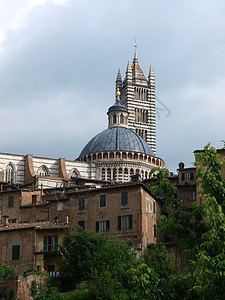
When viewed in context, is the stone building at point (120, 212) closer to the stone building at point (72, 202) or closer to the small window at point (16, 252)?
the stone building at point (72, 202)

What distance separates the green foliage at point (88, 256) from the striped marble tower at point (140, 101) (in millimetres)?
72202

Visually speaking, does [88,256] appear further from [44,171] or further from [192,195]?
[44,171]

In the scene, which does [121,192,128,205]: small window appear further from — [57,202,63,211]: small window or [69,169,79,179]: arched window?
[69,169,79,179]: arched window

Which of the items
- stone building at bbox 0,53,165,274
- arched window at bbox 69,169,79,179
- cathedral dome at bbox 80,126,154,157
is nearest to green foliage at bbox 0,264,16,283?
stone building at bbox 0,53,165,274

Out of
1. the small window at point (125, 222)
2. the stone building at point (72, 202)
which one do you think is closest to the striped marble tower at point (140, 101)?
the stone building at point (72, 202)

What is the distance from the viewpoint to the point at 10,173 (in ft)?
251

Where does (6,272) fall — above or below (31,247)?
below

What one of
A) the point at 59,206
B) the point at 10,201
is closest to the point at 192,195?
the point at 59,206

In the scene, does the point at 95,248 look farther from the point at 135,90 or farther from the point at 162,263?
the point at 135,90

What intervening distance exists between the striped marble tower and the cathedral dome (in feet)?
87.5

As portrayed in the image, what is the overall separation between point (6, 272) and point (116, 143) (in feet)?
143

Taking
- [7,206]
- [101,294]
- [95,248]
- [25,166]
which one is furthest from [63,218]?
[25,166]

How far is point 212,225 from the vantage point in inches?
563

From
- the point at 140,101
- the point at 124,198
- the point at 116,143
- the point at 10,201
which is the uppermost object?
the point at 140,101
